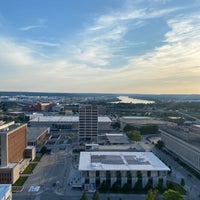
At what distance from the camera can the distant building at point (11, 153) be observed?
22469 millimetres

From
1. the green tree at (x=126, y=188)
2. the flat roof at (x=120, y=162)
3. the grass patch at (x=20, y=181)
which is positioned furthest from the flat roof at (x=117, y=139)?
the green tree at (x=126, y=188)

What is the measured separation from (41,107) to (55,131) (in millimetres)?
34687

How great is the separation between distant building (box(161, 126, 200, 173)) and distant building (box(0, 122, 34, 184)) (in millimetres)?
16895

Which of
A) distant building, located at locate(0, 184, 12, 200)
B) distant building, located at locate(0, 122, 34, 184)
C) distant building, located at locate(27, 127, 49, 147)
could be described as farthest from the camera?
distant building, located at locate(27, 127, 49, 147)

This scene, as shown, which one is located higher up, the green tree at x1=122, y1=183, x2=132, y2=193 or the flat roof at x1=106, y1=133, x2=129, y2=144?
the flat roof at x1=106, y1=133, x2=129, y2=144

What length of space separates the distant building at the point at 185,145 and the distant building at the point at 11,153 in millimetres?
16895

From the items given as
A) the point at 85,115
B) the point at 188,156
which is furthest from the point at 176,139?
the point at 85,115

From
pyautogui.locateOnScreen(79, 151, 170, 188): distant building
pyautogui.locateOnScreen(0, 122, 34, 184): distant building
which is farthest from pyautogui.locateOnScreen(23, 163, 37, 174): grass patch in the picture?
pyautogui.locateOnScreen(79, 151, 170, 188): distant building

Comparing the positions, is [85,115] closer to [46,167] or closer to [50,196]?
[46,167]

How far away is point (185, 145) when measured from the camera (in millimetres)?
29859

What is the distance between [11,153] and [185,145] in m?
18.1

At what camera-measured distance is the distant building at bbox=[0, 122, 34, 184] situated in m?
22.5

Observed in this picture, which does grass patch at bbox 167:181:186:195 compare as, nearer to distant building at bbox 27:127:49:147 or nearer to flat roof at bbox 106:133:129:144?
flat roof at bbox 106:133:129:144

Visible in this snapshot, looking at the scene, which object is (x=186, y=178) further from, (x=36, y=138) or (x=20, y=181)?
(x=36, y=138)
